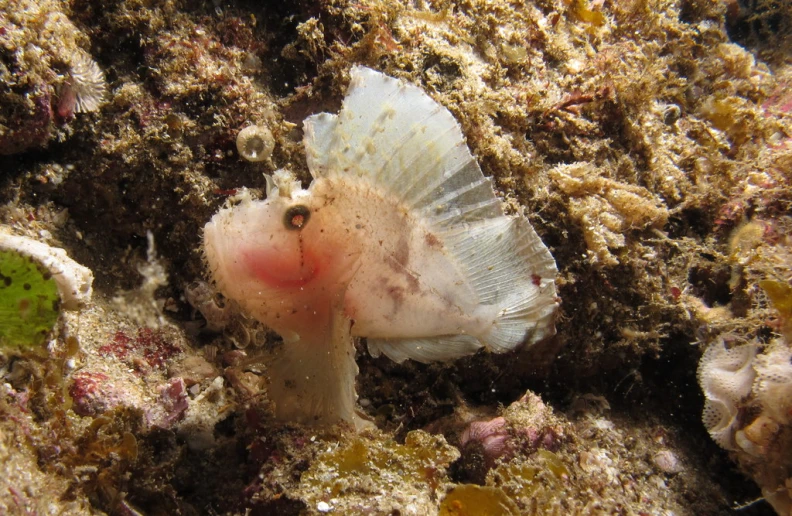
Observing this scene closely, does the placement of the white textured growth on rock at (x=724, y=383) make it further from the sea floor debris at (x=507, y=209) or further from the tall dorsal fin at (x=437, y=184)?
the tall dorsal fin at (x=437, y=184)

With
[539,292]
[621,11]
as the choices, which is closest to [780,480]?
[539,292]

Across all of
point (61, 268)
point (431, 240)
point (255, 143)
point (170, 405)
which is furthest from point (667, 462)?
point (61, 268)

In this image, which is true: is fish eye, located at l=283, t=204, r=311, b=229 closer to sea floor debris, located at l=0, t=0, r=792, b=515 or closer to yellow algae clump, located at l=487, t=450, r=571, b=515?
sea floor debris, located at l=0, t=0, r=792, b=515

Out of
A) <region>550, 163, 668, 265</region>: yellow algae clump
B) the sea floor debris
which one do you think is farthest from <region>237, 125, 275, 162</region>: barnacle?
<region>550, 163, 668, 265</region>: yellow algae clump

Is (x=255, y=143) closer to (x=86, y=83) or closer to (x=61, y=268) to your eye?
(x=86, y=83)

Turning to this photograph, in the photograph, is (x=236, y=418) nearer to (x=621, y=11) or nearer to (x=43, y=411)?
(x=43, y=411)
